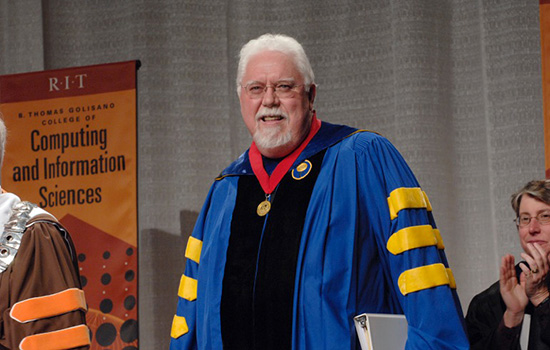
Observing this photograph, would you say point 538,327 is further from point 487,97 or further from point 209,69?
point 209,69

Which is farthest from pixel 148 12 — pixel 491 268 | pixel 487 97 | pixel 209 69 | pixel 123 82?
pixel 491 268

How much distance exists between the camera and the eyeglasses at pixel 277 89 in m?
2.52

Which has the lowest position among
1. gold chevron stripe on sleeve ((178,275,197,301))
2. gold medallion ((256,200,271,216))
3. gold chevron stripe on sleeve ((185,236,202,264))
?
gold chevron stripe on sleeve ((178,275,197,301))

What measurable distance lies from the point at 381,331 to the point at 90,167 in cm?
248

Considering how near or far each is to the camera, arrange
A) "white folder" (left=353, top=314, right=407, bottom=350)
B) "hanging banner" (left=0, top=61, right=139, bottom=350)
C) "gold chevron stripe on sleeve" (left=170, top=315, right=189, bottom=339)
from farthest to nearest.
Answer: "hanging banner" (left=0, top=61, right=139, bottom=350), "gold chevron stripe on sleeve" (left=170, top=315, right=189, bottom=339), "white folder" (left=353, top=314, right=407, bottom=350)

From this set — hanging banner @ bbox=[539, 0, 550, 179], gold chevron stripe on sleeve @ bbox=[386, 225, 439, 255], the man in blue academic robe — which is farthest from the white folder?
hanging banner @ bbox=[539, 0, 550, 179]

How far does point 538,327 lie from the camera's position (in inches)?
111

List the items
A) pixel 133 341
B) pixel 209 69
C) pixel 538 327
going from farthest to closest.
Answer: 1. pixel 209 69
2. pixel 133 341
3. pixel 538 327

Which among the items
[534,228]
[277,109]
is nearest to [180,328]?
[277,109]

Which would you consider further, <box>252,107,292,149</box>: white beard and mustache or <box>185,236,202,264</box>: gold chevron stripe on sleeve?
<box>185,236,202,264</box>: gold chevron stripe on sleeve

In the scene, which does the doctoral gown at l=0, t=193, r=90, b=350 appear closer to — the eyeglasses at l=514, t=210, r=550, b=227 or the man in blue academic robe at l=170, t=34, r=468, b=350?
the man in blue academic robe at l=170, t=34, r=468, b=350

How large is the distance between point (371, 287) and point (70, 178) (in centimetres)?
240

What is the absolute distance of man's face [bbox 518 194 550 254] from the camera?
116 inches

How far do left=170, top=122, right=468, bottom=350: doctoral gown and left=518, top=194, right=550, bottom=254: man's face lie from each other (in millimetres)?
742
